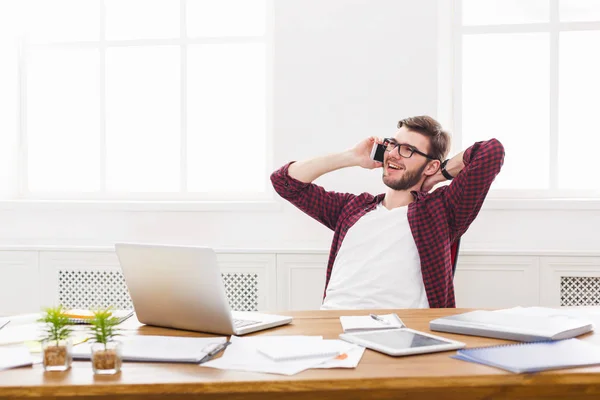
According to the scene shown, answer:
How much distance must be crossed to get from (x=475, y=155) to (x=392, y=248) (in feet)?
1.49

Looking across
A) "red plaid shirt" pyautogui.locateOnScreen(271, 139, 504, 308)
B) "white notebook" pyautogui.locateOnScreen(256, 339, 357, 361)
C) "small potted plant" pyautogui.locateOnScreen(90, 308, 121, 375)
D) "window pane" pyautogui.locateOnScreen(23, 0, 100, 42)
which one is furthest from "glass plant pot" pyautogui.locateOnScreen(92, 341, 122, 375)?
"window pane" pyautogui.locateOnScreen(23, 0, 100, 42)

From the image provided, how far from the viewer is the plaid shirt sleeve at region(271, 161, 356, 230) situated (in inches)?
103

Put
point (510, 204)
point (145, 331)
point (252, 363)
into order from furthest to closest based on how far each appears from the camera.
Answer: point (510, 204) → point (145, 331) → point (252, 363)

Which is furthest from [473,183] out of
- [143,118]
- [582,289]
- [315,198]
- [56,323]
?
[143,118]

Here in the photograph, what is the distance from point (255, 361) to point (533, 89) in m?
2.48

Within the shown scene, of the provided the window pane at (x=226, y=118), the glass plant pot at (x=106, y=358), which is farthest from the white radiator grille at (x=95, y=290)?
the glass plant pot at (x=106, y=358)

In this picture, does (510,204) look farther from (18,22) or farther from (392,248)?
(18,22)

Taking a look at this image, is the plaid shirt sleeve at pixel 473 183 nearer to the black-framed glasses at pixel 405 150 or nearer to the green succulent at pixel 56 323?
the black-framed glasses at pixel 405 150

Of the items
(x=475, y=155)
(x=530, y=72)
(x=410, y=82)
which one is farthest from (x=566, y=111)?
(x=475, y=155)

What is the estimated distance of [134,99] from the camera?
3.59 metres

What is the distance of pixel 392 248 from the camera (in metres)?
2.34

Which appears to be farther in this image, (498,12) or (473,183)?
(498,12)

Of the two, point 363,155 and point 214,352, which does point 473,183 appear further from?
point 214,352

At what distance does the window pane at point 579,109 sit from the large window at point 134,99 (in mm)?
1475
